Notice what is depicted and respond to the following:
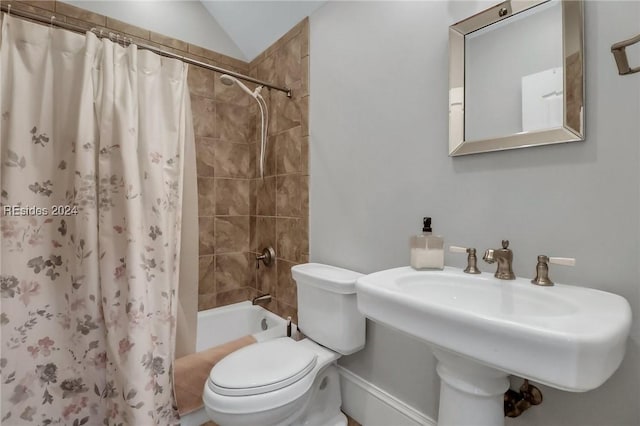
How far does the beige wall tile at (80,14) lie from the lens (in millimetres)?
→ 1600

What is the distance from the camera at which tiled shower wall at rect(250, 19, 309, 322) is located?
1754 mm

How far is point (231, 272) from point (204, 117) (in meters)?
1.16

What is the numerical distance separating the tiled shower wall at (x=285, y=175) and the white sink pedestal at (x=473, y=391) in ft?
3.51

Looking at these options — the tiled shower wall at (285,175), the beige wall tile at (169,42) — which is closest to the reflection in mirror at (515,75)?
the tiled shower wall at (285,175)

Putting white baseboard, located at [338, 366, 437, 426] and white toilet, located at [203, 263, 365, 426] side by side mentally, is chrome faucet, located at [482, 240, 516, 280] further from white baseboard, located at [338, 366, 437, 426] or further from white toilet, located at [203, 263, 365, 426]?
white baseboard, located at [338, 366, 437, 426]

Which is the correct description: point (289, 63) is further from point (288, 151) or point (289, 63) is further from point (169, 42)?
point (169, 42)

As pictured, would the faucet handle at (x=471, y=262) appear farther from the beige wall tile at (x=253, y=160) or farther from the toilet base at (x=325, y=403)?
the beige wall tile at (x=253, y=160)

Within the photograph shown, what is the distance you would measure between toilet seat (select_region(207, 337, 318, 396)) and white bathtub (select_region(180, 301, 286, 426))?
0.43m

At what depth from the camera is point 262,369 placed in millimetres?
1117

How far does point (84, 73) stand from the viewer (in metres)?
1.12

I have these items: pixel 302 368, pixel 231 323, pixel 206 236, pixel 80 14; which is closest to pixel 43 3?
pixel 80 14

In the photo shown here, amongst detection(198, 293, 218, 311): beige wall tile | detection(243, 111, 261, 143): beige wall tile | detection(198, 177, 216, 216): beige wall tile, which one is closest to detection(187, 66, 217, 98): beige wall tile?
detection(243, 111, 261, 143): beige wall tile

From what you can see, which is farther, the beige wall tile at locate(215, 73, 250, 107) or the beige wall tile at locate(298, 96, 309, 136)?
the beige wall tile at locate(215, 73, 250, 107)

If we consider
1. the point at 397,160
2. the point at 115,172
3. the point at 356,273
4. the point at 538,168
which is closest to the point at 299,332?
the point at 356,273
